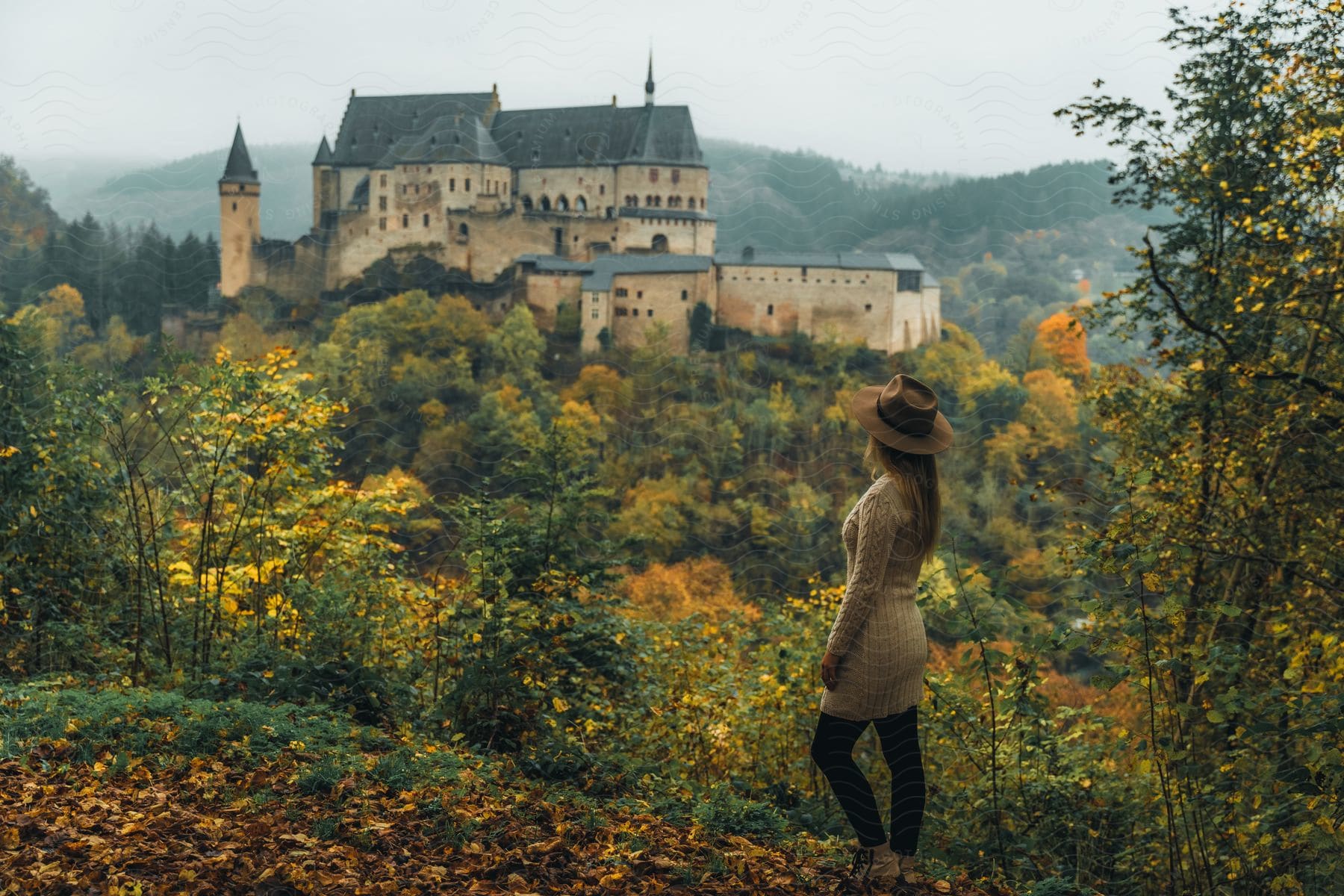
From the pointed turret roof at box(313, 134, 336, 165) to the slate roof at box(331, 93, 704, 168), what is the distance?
184 mm

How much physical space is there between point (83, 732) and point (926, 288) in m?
34.9

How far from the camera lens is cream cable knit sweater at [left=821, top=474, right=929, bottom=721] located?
127 inches

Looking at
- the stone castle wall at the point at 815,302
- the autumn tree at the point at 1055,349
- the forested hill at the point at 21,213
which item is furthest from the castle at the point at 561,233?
the forested hill at the point at 21,213

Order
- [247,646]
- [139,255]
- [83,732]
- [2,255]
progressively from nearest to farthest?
[83,732] → [247,646] → [2,255] → [139,255]

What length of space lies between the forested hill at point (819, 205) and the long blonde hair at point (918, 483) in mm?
36810

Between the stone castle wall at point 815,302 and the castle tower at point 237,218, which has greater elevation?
the castle tower at point 237,218

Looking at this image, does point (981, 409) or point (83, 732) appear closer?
point (83, 732)

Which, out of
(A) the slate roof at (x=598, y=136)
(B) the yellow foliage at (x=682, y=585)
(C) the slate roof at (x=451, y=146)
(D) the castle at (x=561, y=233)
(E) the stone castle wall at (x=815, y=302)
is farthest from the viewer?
(A) the slate roof at (x=598, y=136)

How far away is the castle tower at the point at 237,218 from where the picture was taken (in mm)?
40219

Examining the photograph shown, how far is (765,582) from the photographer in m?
21.3

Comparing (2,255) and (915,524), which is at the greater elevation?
(2,255)

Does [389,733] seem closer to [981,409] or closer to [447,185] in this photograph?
[981,409]

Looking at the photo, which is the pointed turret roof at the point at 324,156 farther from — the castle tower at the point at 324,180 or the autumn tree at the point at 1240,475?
the autumn tree at the point at 1240,475

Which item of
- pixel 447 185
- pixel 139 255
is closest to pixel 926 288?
Answer: pixel 447 185
